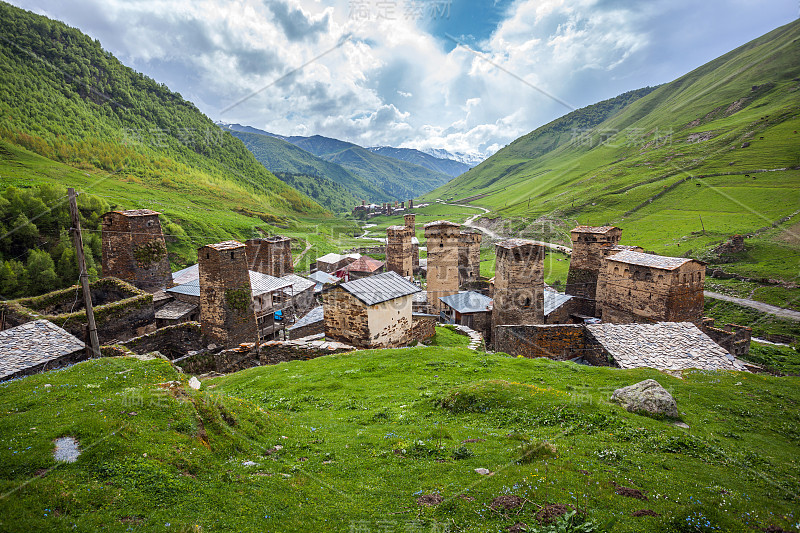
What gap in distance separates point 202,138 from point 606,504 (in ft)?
514

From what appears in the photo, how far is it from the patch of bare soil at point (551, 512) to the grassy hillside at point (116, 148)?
51330 mm

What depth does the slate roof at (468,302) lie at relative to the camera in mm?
30333

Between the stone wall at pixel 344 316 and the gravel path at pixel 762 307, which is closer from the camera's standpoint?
the stone wall at pixel 344 316

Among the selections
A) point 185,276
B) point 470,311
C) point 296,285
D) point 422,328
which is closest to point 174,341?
point 422,328

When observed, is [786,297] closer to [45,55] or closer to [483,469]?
[483,469]

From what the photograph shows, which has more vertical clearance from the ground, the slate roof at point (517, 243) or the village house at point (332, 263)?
the slate roof at point (517, 243)

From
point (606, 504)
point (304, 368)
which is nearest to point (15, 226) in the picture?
point (304, 368)

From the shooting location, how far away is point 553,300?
31.6 metres

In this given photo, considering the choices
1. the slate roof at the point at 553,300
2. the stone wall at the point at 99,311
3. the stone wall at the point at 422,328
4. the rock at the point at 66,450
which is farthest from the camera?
the slate roof at the point at 553,300

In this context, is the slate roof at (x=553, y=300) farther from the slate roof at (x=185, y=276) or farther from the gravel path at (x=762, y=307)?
the slate roof at (x=185, y=276)

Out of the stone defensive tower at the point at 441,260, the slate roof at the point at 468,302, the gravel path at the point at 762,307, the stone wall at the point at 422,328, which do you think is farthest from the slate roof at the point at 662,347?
the gravel path at the point at 762,307

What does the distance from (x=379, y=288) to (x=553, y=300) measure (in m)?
18.8

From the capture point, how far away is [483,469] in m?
7.38

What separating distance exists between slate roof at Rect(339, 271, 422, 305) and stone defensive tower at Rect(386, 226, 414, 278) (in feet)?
81.1
